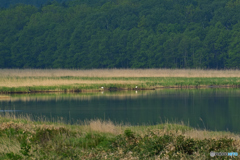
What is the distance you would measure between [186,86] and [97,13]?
6224 centimetres

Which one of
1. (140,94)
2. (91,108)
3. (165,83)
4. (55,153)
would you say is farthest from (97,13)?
(55,153)

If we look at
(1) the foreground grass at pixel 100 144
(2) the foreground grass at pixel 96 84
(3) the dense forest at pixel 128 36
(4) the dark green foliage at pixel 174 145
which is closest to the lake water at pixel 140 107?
(2) the foreground grass at pixel 96 84

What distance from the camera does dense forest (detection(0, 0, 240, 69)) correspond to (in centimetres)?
8950

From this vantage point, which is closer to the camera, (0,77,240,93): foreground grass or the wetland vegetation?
(0,77,240,93): foreground grass

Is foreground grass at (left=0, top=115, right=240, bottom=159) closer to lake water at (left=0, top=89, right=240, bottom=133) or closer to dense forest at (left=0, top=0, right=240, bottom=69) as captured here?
lake water at (left=0, top=89, right=240, bottom=133)

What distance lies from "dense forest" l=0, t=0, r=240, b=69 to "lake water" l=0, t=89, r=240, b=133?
48598 millimetres

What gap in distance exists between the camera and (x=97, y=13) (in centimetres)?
10788

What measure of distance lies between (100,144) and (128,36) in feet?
276

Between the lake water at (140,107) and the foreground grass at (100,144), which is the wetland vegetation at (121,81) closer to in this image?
the lake water at (140,107)

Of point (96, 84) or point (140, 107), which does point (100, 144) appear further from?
point (96, 84)

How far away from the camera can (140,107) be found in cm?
3133

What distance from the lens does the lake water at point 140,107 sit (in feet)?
83.0

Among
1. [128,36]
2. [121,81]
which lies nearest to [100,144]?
[121,81]

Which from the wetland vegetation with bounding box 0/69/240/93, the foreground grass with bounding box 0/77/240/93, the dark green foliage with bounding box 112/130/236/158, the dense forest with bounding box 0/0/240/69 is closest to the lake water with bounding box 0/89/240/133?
the foreground grass with bounding box 0/77/240/93
